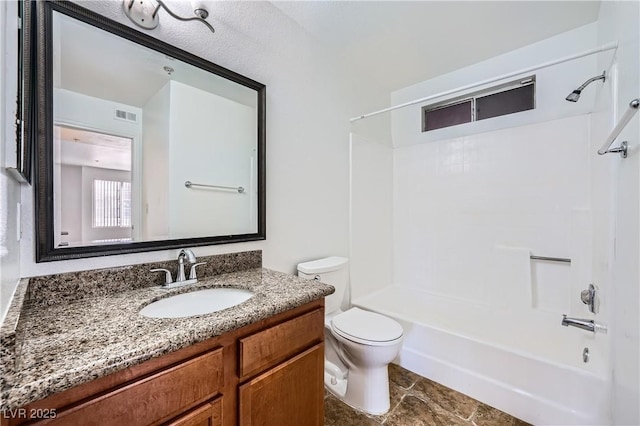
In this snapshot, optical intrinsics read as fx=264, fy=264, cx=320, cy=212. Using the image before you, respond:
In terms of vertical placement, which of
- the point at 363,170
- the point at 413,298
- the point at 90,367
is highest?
the point at 363,170

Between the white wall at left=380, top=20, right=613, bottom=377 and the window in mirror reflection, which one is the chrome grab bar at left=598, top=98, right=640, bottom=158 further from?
the window in mirror reflection

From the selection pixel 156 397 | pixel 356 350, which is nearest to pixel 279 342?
pixel 156 397

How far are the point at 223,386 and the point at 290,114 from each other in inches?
62.2

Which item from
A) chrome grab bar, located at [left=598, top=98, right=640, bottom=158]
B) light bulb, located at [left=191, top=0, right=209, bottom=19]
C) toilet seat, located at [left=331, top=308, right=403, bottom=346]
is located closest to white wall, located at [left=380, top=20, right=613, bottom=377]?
chrome grab bar, located at [left=598, top=98, right=640, bottom=158]

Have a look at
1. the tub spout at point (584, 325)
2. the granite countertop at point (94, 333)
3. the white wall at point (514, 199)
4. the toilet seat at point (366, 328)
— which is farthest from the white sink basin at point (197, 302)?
the white wall at point (514, 199)

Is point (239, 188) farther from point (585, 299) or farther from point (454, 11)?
point (585, 299)

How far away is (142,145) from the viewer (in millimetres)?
A: 1183

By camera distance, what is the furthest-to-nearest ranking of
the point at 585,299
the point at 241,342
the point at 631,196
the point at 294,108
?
1. the point at 294,108
2. the point at 585,299
3. the point at 631,196
4. the point at 241,342

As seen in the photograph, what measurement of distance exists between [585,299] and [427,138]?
5.83 feet

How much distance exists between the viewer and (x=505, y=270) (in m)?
2.22

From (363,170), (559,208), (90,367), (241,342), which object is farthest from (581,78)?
(90,367)

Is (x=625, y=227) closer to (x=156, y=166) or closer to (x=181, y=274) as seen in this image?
(x=181, y=274)

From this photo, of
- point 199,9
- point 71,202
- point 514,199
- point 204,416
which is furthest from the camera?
point 514,199

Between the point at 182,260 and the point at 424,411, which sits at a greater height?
the point at 182,260
